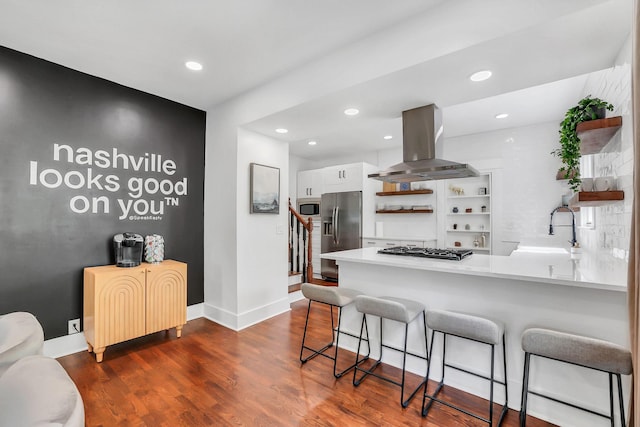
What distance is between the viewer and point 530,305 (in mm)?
1977

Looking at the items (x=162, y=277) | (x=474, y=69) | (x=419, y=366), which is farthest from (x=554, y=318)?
(x=162, y=277)

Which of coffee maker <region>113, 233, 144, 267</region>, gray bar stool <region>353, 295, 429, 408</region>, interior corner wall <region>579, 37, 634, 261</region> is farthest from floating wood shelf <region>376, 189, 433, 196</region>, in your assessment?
coffee maker <region>113, 233, 144, 267</region>

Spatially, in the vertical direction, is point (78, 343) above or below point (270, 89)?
below

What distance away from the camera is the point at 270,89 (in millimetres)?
3113

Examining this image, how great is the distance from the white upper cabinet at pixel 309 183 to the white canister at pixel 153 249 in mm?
3552

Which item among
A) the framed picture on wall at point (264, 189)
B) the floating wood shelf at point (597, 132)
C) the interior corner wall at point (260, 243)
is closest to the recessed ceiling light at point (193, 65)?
the interior corner wall at point (260, 243)

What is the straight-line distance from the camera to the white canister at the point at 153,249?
319cm

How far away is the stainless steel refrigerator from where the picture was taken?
5617 mm

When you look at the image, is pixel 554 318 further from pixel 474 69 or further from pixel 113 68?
pixel 113 68

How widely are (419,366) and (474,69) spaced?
2.35 metres

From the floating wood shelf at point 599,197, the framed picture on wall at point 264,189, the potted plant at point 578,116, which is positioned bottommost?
the floating wood shelf at point 599,197

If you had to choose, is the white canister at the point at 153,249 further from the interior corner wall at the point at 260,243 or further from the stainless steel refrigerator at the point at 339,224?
the stainless steel refrigerator at the point at 339,224

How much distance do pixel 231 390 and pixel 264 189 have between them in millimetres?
2283

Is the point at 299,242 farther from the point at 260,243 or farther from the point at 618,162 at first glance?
the point at 618,162
